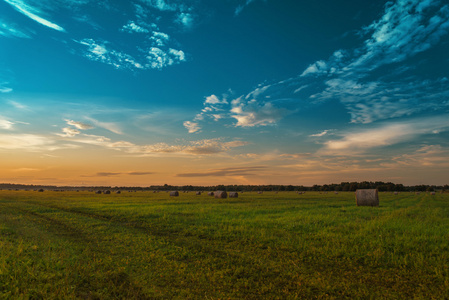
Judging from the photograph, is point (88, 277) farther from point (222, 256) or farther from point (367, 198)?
point (367, 198)

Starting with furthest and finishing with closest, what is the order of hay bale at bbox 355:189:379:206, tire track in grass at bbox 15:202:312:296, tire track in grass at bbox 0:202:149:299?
hay bale at bbox 355:189:379:206 → tire track in grass at bbox 15:202:312:296 → tire track in grass at bbox 0:202:149:299

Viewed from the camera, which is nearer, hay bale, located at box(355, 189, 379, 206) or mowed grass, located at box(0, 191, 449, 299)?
mowed grass, located at box(0, 191, 449, 299)

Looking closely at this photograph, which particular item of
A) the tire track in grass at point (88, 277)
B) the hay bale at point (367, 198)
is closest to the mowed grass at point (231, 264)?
the tire track in grass at point (88, 277)

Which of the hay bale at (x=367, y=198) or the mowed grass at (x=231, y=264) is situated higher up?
the hay bale at (x=367, y=198)

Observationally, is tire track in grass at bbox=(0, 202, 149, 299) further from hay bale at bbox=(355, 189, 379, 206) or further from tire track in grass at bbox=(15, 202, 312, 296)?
hay bale at bbox=(355, 189, 379, 206)

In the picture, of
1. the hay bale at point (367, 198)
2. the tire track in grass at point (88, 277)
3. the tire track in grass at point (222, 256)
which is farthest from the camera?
the hay bale at point (367, 198)

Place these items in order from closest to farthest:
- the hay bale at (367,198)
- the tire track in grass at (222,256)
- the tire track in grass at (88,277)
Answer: the tire track in grass at (88,277) < the tire track in grass at (222,256) < the hay bale at (367,198)

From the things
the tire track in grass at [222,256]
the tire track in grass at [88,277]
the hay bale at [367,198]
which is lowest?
the tire track in grass at [88,277]

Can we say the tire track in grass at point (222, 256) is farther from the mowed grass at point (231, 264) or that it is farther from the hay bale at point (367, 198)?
the hay bale at point (367, 198)

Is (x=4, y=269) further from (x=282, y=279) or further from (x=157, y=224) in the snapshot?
(x=157, y=224)

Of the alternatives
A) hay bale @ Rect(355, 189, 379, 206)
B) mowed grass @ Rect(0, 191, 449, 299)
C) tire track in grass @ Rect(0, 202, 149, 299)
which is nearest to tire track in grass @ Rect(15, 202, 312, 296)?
mowed grass @ Rect(0, 191, 449, 299)

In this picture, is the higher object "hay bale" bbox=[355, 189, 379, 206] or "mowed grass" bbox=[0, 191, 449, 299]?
"hay bale" bbox=[355, 189, 379, 206]

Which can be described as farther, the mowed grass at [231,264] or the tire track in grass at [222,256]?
the tire track in grass at [222,256]

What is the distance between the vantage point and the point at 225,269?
25.3ft
